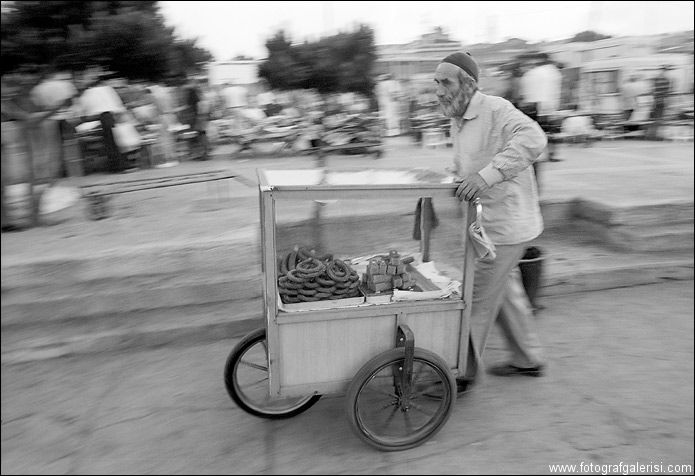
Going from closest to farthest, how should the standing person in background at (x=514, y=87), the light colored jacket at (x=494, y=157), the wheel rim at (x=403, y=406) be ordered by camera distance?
the wheel rim at (x=403, y=406) → the light colored jacket at (x=494, y=157) → the standing person in background at (x=514, y=87)

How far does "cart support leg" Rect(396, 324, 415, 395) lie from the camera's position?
2.28 meters

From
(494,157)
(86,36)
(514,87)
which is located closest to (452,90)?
(494,157)

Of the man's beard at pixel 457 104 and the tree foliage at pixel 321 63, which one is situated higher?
the tree foliage at pixel 321 63

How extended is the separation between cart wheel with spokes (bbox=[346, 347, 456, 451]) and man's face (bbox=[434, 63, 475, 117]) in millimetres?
1143

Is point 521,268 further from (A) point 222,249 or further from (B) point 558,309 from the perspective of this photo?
(A) point 222,249

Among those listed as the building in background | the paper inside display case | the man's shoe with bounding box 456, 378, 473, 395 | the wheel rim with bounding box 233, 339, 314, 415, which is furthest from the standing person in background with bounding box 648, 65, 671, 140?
the paper inside display case

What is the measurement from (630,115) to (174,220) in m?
9.88

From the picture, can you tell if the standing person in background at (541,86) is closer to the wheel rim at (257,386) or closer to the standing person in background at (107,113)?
the wheel rim at (257,386)

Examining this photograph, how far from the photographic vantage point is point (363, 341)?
2402 mm

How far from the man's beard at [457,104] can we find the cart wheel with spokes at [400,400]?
3.70 feet

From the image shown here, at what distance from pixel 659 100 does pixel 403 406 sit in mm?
10814

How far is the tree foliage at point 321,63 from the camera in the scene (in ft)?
32.4

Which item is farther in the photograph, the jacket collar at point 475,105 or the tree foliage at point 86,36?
the tree foliage at point 86,36

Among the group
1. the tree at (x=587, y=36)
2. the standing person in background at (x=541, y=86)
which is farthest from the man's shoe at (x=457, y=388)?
the tree at (x=587, y=36)
